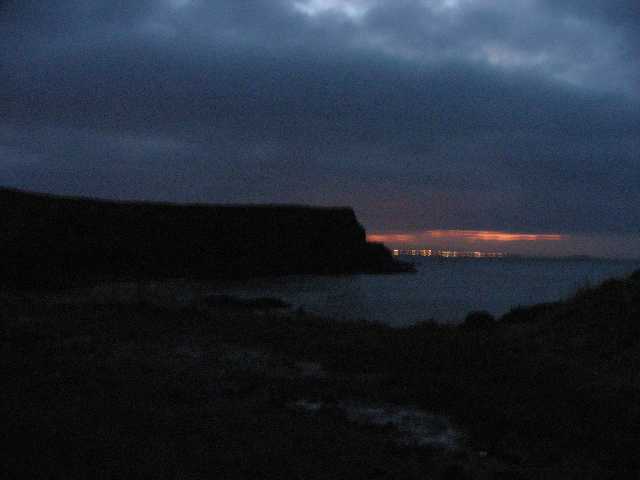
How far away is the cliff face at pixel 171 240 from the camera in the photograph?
65044 mm

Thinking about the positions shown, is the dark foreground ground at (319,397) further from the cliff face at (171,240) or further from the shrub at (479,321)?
the cliff face at (171,240)

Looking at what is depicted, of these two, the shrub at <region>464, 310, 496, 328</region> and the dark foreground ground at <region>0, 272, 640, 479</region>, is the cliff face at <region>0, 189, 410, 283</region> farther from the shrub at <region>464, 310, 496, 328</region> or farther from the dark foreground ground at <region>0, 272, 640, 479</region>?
the dark foreground ground at <region>0, 272, 640, 479</region>

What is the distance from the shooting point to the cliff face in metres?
65.0

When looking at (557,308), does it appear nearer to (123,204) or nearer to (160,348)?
(160,348)

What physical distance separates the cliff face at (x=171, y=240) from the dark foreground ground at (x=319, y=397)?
1775 inches

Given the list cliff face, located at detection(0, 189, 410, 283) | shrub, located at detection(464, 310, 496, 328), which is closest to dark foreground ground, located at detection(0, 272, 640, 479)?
shrub, located at detection(464, 310, 496, 328)

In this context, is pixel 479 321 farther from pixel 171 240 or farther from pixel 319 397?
pixel 171 240

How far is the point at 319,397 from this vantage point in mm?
10031

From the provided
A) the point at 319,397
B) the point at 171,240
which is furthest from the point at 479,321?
the point at 171,240

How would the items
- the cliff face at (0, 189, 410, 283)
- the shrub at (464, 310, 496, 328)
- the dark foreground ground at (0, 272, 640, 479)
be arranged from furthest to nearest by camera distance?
the cliff face at (0, 189, 410, 283)
the shrub at (464, 310, 496, 328)
the dark foreground ground at (0, 272, 640, 479)

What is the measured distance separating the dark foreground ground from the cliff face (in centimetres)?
4510

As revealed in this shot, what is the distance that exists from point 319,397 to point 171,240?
74326mm

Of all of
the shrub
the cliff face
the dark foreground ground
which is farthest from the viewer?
the cliff face

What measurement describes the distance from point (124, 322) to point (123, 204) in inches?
2518
